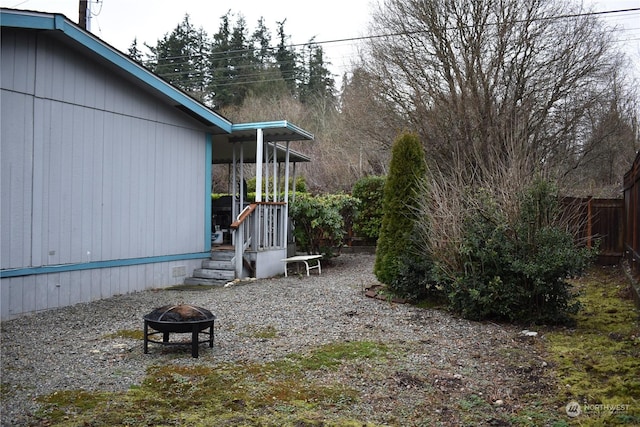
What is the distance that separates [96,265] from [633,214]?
29.4 feet

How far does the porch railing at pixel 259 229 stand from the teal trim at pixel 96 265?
84cm

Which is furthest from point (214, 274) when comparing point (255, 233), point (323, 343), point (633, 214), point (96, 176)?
point (633, 214)

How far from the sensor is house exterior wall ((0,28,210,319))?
6578 millimetres

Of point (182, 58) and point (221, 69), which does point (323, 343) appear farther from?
point (182, 58)

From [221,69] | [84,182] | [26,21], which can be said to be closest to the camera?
[26,21]

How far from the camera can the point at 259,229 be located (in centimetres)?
1012

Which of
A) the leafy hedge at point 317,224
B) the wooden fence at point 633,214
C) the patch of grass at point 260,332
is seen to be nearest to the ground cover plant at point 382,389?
the patch of grass at point 260,332

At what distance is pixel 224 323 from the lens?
6.32m

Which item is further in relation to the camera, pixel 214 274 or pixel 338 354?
pixel 214 274

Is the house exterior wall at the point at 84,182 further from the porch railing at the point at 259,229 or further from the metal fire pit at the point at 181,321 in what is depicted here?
the metal fire pit at the point at 181,321

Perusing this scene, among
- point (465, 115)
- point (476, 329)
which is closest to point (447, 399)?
point (476, 329)

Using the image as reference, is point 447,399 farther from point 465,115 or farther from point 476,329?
point 465,115

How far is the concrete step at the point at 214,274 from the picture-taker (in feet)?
31.4

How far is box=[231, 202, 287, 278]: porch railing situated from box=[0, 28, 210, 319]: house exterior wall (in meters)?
0.90
